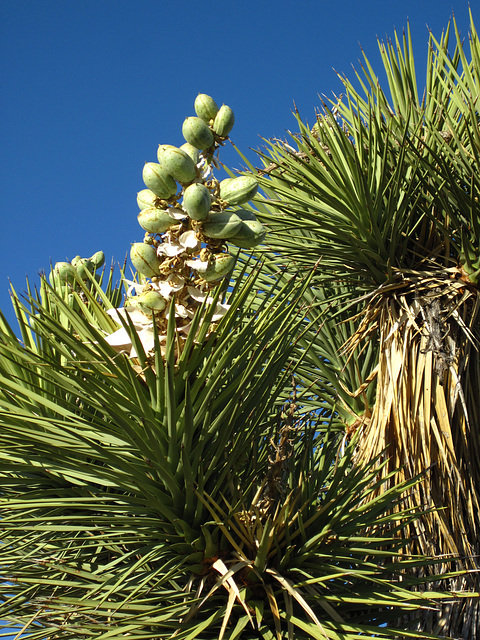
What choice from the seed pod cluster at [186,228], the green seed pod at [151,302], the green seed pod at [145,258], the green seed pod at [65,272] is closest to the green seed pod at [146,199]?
the seed pod cluster at [186,228]

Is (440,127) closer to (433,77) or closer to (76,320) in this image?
(433,77)

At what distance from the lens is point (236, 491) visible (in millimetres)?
1484

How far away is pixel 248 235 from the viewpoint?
1386 millimetres

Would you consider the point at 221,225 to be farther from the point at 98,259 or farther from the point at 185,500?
the point at 98,259

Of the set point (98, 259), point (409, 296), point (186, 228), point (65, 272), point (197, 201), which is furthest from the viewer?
point (409, 296)

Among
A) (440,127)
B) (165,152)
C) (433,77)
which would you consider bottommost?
(165,152)

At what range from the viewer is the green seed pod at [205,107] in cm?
150

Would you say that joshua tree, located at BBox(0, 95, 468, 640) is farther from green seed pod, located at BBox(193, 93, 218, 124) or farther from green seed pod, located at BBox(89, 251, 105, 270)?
green seed pod, located at BBox(89, 251, 105, 270)

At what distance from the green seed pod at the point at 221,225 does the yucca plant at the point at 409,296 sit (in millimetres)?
624

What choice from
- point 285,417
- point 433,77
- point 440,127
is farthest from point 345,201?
point 285,417

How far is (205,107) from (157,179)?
249 mm

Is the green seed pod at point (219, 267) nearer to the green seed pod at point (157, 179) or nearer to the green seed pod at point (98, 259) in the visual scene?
the green seed pod at point (157, 179)

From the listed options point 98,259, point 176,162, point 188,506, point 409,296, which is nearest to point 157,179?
point 176,162

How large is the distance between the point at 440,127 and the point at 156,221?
64.4 inches
